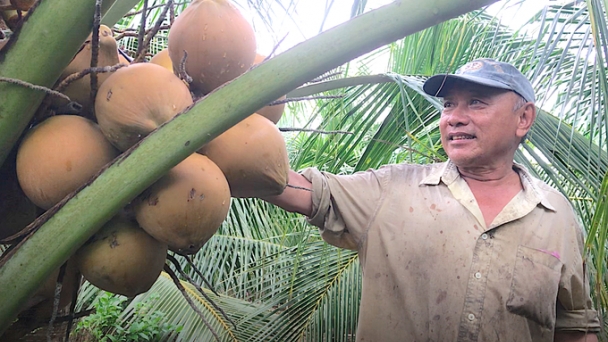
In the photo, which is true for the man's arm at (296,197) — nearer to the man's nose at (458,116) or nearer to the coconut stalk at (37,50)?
the man's nose at (458,116)

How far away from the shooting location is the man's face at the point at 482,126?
5.00 feet

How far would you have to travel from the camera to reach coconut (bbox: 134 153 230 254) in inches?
25.5

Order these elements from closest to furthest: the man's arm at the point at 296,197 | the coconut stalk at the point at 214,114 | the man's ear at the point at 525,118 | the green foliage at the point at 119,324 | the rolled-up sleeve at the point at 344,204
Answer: the coconut stalk at the point at 214,114 → the man's arm at the point at 296,197 → the rolled-up sleeve at the point at 344,204 → the man's ear at the point at 525,118 → the green foliage at the point at 119,324

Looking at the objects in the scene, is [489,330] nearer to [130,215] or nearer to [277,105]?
[277,105]

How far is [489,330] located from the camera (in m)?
1.39

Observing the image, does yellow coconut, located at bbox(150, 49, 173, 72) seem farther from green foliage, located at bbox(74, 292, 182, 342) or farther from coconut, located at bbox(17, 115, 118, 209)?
green foliage, located at bbox(74, 292, 182, 342)

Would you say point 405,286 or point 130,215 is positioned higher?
point 130,215

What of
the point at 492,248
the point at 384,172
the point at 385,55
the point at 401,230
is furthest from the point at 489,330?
the point at 385,55

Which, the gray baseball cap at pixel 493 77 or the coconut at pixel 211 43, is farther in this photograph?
the gray baseball cap at pixel 493 77

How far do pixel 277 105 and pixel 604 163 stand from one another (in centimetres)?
135

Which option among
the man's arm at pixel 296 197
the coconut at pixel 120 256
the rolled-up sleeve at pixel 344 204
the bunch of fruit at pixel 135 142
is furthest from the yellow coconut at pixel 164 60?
the rolled-up sleeve at pixel 344 204

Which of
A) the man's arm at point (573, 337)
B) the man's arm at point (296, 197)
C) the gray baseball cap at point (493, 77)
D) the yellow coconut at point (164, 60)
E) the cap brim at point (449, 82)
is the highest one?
the gray baseball cap at point (493, 77)

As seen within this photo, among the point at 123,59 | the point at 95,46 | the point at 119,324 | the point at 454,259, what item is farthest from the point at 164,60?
the point at 119,324

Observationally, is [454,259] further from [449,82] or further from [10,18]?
[10,18]
